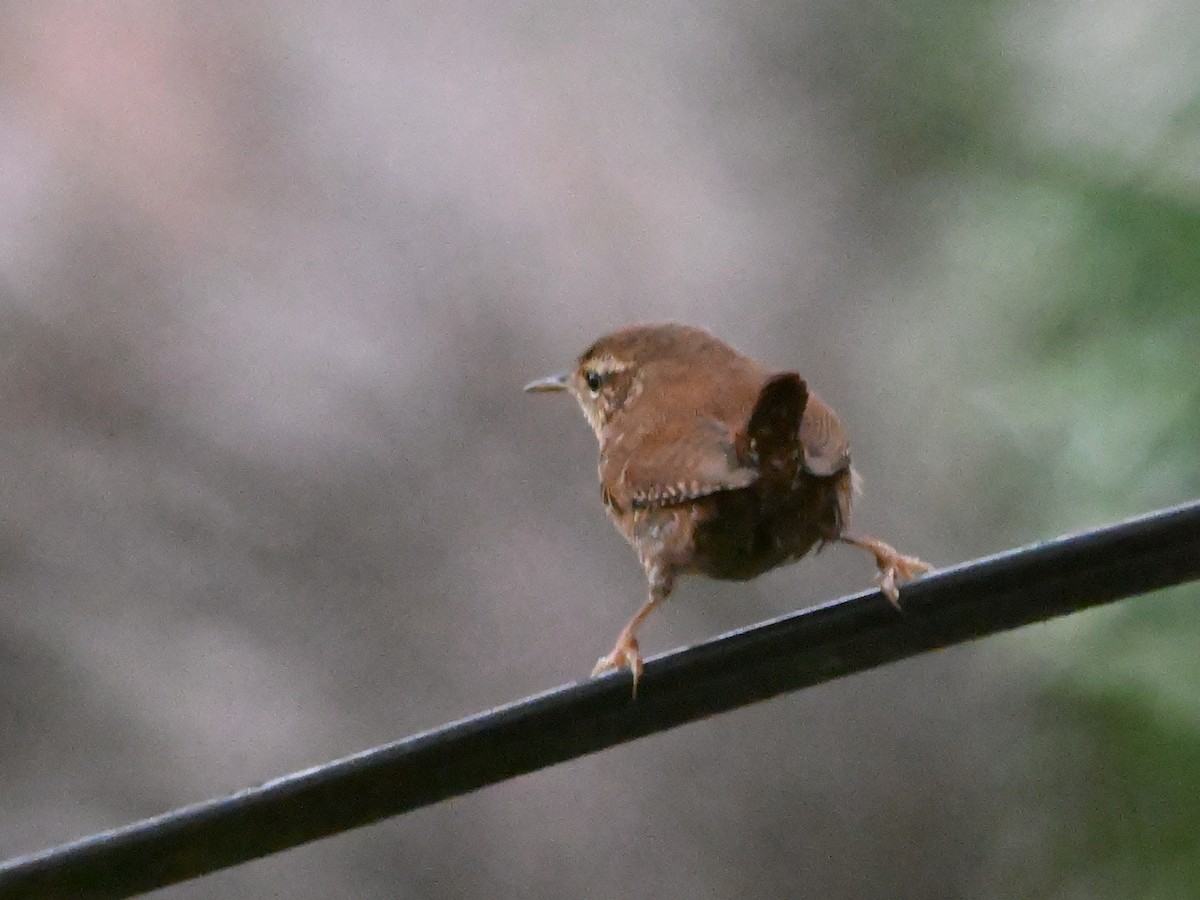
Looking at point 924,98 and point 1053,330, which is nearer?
point 1053,330

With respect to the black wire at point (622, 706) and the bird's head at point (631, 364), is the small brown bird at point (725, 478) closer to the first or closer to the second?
the bird's head at point (631, 364)

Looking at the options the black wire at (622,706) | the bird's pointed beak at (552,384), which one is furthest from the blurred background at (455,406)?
the black wire at (622,706)

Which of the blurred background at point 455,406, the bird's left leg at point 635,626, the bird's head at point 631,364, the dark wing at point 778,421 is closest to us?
the dark wing at point 778,421

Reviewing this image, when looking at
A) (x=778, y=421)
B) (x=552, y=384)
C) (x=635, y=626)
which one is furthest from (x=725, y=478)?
(x=552, y=384)

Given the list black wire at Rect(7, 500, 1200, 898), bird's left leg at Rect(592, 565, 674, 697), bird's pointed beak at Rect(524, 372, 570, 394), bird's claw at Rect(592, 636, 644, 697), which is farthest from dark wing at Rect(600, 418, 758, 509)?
bird's pointed beak at Rect(524, 372, 570, 394)

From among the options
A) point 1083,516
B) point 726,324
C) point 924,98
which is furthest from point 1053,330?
point 726,324

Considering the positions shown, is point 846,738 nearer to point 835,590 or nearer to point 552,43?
point 835,590

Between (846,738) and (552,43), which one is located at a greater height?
(552,43)
